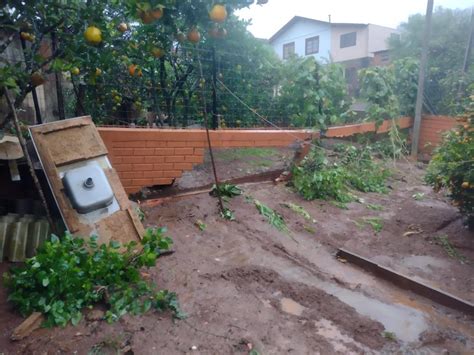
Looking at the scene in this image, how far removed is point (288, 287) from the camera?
10.7 feet

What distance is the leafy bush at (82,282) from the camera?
239cm

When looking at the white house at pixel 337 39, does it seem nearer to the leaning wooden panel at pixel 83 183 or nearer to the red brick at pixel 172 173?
the red brick at pixel 172 173

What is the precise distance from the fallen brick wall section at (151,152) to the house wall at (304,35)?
85.4ft

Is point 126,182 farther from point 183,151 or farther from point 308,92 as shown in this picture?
point 308,92

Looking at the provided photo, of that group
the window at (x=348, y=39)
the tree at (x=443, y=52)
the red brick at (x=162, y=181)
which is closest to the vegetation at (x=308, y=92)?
the tree at (x=443, y=52)

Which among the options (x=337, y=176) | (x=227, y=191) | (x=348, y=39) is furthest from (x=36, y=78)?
(x=348, y=39)

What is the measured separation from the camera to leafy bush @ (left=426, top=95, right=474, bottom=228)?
4.41 meters

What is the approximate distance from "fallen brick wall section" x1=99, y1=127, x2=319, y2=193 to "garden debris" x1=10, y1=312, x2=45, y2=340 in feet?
6.72

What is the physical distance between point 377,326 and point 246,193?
258cm

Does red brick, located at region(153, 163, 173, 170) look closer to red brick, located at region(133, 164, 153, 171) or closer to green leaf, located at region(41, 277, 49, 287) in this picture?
red brick, located at region(133, 164, 153, 171)

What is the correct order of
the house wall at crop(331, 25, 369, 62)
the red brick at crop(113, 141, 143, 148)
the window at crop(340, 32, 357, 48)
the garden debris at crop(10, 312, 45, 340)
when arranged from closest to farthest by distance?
1. the garden debris at crop(10, 312, 45, 340)
2. the red brick at crop(113, 141, 143, 148)
3. the house wall at crop(331, 25, 369, 62)
4. the window at crop(340, 32, 357, 48)

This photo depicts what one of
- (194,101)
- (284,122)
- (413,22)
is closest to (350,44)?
(413,22)

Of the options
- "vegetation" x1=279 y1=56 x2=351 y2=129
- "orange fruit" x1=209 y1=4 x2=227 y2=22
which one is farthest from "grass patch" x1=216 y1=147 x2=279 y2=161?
"orange fruit" x1=209 y1=4 x2=227 y2=22

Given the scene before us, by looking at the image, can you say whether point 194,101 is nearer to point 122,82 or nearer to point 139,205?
point 122,82
